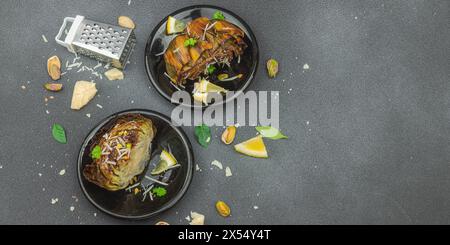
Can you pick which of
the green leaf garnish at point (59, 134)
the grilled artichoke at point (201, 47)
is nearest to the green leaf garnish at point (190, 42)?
the grilled artichoke at point (201, 47)

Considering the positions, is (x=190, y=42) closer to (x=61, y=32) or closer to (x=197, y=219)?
(x=61, y=32)

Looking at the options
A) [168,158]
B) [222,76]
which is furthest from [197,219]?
[222,76]

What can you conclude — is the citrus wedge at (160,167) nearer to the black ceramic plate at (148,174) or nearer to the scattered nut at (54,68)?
the black ceramic plate at (148,174)

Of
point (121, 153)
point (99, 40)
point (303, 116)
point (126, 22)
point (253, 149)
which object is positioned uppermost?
point (126, 22)

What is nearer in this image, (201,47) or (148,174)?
(201,47)

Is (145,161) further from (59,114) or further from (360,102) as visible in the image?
(360,102)

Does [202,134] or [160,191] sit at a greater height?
[202,134]

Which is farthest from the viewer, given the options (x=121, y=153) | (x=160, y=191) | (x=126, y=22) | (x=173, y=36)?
(x=126, y=22)
